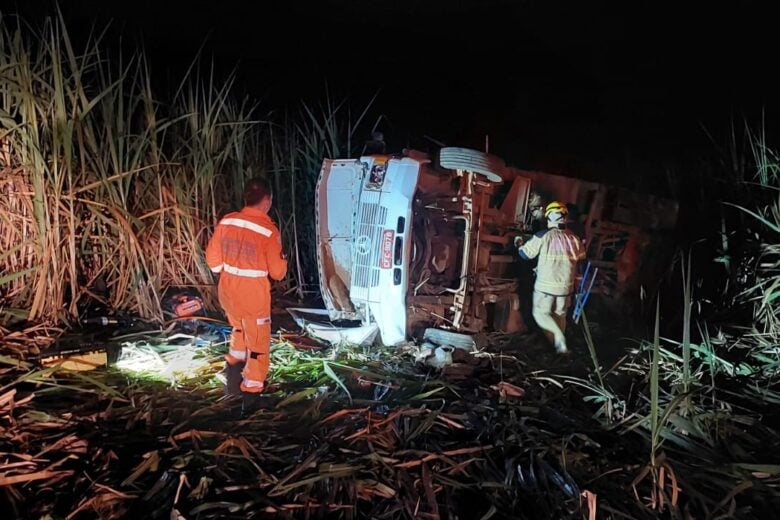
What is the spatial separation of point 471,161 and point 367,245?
104cm

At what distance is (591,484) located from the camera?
8.41 ft

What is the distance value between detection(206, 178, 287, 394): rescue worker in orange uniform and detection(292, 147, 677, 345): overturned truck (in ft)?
3.33

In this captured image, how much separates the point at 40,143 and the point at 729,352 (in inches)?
218

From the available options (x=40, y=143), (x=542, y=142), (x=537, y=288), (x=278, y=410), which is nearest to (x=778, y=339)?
(x=537, y=288)

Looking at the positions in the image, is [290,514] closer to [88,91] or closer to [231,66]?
[88,91]

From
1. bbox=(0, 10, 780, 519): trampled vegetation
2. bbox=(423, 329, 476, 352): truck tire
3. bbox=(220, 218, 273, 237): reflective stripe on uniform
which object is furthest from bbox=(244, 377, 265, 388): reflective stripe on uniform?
bbox=(423, 329, 476, 352): truck tire

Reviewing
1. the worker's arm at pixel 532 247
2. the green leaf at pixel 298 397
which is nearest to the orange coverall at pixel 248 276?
the green leaf at pixel 298 397

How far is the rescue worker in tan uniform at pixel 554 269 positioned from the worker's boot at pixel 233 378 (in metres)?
2.28

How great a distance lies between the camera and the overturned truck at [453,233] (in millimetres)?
4242

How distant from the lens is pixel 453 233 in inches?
176

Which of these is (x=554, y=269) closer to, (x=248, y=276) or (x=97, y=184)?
(x=248, y=276)

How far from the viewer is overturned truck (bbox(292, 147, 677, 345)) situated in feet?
13.9

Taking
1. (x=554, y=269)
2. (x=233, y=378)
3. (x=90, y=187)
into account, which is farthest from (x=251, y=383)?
(x=554, y=269)

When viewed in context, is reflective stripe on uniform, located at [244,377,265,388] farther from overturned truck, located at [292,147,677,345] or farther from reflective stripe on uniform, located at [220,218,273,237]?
overturned truck, located at [292,147,677,345]
